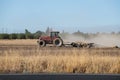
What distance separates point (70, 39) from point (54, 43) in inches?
283

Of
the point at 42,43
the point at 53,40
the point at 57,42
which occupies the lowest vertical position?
the point at 42,43

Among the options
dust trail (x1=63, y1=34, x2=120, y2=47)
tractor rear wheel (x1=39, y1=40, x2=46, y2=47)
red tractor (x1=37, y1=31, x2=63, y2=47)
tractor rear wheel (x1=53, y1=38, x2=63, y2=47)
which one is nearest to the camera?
tractor rear wheel (x1=53, y1=38, x2=63, y2=47)

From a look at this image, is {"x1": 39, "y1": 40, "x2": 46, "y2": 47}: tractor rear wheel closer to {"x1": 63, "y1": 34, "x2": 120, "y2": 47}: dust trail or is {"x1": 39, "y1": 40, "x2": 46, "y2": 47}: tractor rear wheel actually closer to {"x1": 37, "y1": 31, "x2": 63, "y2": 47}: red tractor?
{"x1": 37, "y1": 31, "x2": 63, "y2": 47}: red tractor

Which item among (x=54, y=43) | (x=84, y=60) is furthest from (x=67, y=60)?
(x=54, y=43)

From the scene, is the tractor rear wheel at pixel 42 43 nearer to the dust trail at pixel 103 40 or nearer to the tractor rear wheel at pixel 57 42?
the tractor rear wheel at pixel 57 42

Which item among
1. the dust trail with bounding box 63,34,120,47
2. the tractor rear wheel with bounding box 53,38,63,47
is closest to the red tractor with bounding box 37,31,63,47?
the tractor rear wheel with bounding box 53,38,63,47

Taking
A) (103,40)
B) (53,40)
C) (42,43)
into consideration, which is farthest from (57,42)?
(103,40)

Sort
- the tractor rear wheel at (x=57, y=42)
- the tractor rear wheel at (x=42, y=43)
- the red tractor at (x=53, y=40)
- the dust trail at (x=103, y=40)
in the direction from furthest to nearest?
1. the dust trail at (x=103, y=40)
2. the tractor rear wheel at (x=42, y=43)
3. the red tractor at (x=53, y=40)
4. the tractor rear wheel at (x=57, y=42)

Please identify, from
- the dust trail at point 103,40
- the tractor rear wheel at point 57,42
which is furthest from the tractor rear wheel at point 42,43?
the dust trail at point 103,40

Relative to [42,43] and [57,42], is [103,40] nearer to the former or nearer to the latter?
[57,42]

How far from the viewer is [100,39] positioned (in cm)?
4944

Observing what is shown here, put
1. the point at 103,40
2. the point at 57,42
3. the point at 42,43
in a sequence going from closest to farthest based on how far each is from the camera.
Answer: the point at 57,42 → the point at 42,43 → the point at 103,40

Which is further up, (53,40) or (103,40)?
(53,40)

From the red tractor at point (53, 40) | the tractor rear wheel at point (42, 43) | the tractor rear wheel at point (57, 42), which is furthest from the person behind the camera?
the tractor rear wheel at point (42, 43)
